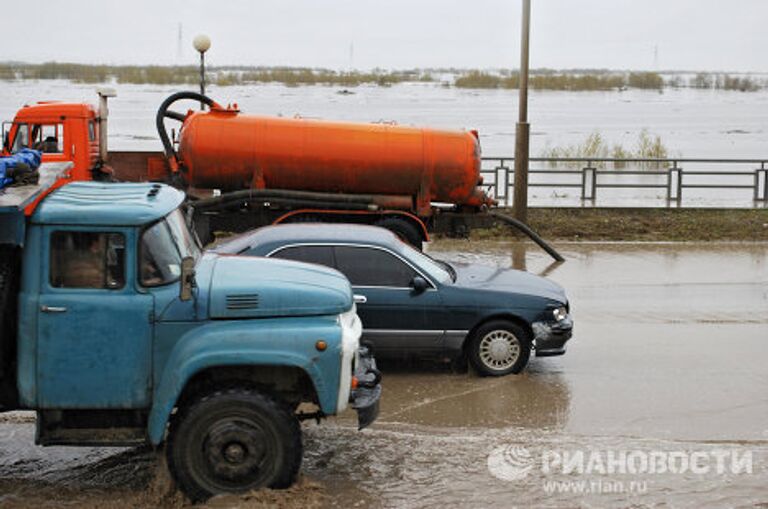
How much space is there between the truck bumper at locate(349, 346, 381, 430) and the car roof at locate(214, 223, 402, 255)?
2.80 metres

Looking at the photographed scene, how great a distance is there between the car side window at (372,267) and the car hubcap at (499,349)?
966 millimetres

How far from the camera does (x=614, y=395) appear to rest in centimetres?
1034

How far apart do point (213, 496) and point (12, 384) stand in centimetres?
153

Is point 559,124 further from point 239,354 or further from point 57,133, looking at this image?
point 239,354

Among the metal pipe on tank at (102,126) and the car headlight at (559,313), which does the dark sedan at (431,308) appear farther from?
the metal pipe on tank at (102,126)

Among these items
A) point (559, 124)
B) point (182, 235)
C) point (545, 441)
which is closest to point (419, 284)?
point (545, 441)

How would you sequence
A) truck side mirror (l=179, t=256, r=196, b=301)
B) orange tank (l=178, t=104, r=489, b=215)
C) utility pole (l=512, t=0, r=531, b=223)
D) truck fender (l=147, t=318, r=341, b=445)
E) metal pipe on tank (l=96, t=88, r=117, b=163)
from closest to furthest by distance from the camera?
truck side mirror (l=179, t=256, r=196, b=301), truck fender (l=147, t=318, r=341, b=445), orange tank (l=178, t=104, r=489, b=215), metal pipe on tank (l=96, t=88, r=117, b=163), utility pole (l=512, t=0, r=531, b=223)

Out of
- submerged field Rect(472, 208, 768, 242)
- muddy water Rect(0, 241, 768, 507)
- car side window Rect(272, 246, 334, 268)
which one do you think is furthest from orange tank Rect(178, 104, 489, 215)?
car side window Rect(272, 246, 334, 268)

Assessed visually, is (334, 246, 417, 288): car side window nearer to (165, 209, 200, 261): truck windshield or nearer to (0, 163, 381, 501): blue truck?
(165, 209, 200, 261): truck windshield

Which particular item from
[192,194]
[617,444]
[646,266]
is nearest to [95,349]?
[617,444]

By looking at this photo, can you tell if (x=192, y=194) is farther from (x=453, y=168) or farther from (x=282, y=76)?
(x=282, y=76)

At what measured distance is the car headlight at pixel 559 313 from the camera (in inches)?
432

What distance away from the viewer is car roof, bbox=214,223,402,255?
36.3 ft

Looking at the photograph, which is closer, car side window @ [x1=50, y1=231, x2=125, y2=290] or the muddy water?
car side window @ [x1=50, y1=231, x2=125, y2=290]
